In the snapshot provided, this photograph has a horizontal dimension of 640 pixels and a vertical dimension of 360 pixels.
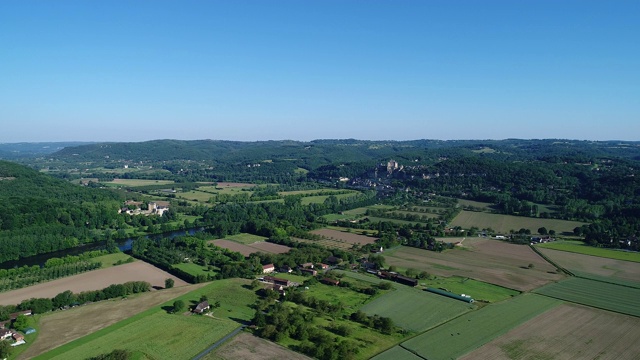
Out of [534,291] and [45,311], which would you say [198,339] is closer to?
[45,311]

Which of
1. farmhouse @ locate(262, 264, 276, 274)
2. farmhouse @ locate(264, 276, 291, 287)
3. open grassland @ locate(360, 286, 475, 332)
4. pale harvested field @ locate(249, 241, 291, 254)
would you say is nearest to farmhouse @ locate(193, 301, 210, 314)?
farmhouse @ locate(264, 276, 291, 287)

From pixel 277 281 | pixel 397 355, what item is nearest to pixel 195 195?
pixel 277 281

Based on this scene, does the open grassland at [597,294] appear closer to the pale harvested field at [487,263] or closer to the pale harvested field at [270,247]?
the pale harvested field at [487,263]

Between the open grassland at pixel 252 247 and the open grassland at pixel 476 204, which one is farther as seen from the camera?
the open grassland at pixel 476 204

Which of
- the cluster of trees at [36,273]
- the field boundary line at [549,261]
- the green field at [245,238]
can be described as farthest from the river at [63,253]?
the field boundary line at [549,261]

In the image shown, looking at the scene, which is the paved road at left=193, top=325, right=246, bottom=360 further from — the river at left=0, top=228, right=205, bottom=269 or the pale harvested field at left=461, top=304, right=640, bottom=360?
the river at left=0, top=228, right=205, bottom=269

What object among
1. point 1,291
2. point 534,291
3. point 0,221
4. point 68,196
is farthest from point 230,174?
point 534,291
